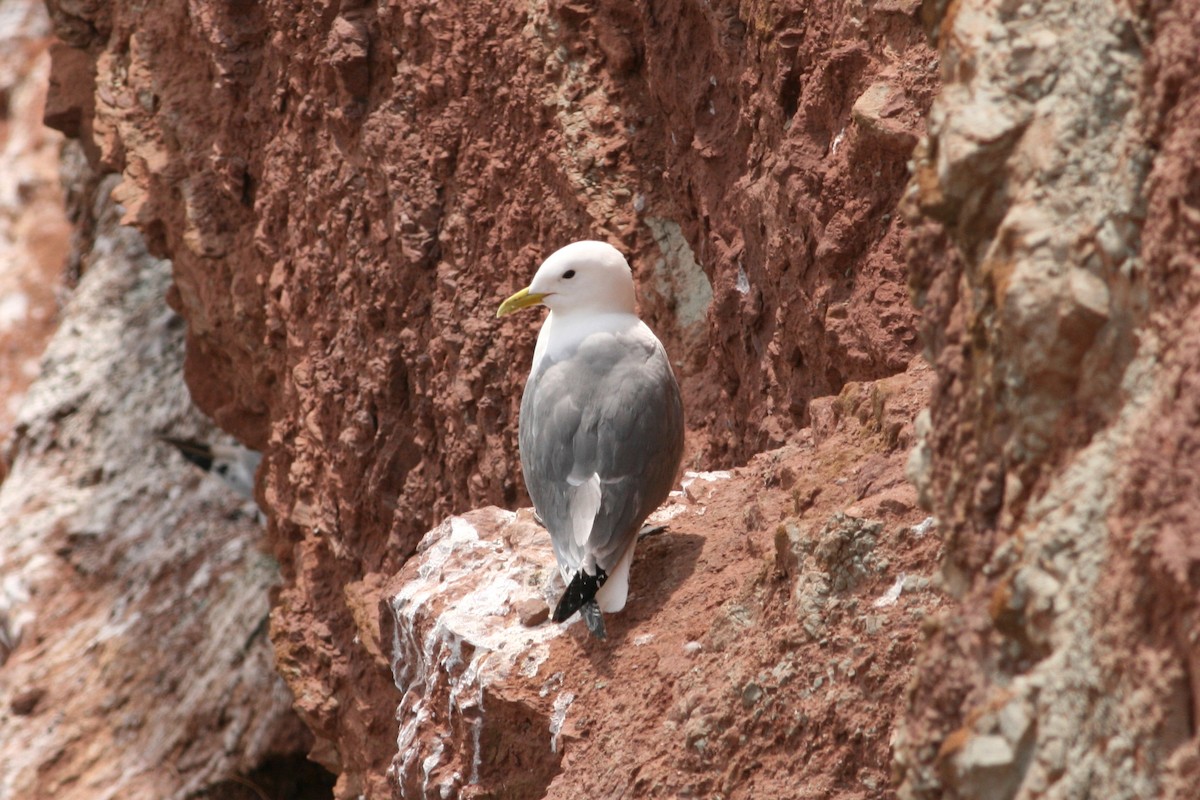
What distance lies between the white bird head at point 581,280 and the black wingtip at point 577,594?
115cm

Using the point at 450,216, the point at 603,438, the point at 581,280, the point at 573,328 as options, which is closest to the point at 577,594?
the point at 603,438

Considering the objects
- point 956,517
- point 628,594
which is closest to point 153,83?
point 628,594

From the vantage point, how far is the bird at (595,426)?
3895mm

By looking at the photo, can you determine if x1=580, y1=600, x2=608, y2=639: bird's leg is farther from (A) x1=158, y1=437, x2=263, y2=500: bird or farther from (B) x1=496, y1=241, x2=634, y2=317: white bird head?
(A) x1=158, y1=437, x2=263, y2=500: bird

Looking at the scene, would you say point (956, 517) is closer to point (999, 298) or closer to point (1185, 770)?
point (999, 298)

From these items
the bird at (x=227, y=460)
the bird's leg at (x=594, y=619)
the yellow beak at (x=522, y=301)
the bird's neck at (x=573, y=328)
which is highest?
the yellow beak at (x=522, y=301)

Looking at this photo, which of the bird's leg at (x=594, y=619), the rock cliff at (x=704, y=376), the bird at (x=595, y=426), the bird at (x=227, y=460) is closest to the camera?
the rock cliff at (x=704, y=376)

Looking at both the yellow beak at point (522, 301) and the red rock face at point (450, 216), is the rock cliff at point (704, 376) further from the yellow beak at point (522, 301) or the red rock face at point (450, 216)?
the yellow beak at point (522, 301)

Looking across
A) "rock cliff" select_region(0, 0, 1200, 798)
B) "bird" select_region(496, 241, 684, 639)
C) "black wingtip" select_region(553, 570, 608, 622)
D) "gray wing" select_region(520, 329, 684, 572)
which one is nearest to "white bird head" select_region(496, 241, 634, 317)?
"bird" select_region(496, 241, 684, 639)

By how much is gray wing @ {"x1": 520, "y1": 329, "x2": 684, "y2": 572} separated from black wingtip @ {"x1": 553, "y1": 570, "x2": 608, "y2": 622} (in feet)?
0.17

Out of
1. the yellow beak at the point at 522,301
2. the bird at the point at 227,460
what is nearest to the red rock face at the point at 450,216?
the yellow beak at the point at 522,301

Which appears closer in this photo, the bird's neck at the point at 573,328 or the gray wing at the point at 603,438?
the gray wing at the point at 603,438

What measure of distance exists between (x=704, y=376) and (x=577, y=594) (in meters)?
2.02

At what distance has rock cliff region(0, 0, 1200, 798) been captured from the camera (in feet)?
6.05
